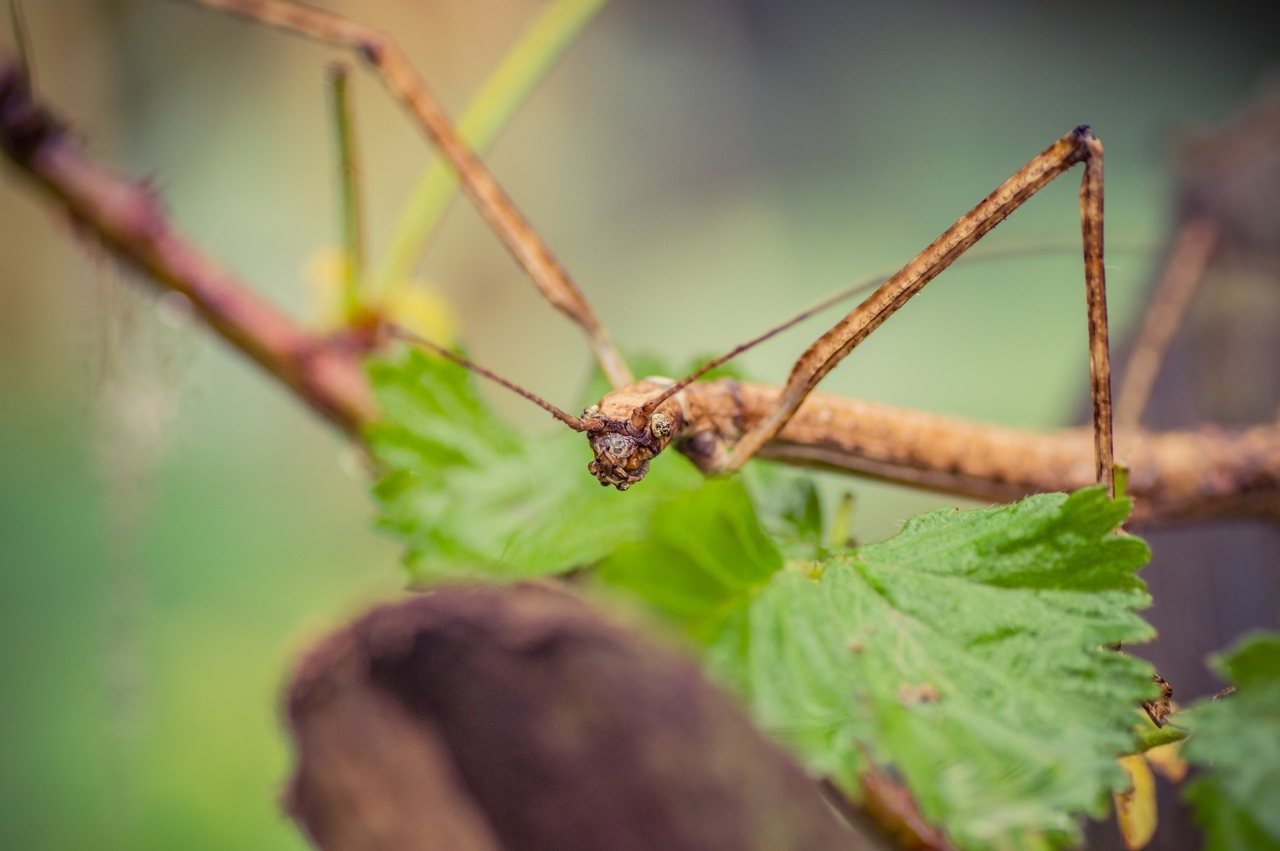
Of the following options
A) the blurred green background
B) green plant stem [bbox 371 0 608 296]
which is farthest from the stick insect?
the blurred green background

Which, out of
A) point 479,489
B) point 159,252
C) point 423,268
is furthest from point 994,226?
point 423,268

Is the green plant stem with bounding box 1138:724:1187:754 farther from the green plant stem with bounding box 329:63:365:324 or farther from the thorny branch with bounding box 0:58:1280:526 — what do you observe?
the green plant stem with bounding box 329:63:365:324

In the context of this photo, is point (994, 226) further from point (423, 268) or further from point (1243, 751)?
point (423, 268)

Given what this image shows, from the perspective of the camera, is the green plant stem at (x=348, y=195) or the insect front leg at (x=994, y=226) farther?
the green plant stem at (x=348, y=195)

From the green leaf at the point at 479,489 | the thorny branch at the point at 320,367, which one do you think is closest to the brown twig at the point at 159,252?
the thorny branch at the point at 320,367

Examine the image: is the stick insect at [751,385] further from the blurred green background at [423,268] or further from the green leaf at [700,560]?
the blurred green background at [423,268]
